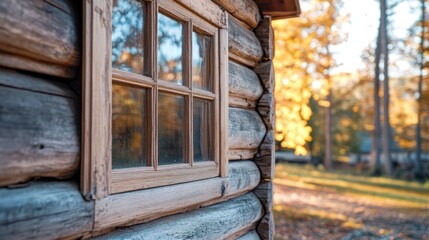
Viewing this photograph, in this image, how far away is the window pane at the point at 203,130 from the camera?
2.95 m

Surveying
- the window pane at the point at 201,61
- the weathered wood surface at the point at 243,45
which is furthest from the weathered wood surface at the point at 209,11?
Result: the weathered wood surface at the point at 243,45

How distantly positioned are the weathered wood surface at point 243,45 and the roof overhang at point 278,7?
0.36 metres

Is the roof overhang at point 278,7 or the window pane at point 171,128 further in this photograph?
the roof overhang at point 278,7

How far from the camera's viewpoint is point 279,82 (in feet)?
34.7

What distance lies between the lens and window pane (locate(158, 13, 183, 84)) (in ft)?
8.44

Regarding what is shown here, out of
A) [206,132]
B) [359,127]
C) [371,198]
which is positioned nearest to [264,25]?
[206,132]

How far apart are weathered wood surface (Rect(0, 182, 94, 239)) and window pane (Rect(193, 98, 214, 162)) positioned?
1.18 meters

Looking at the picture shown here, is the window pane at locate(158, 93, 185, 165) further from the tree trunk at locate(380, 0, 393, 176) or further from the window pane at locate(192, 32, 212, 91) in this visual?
the tree trunk at locate(380, 0, 393, 176)

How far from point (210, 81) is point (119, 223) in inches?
55.1

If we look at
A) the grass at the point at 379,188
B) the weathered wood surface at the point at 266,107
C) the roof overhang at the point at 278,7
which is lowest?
the grass at the point at 379,188

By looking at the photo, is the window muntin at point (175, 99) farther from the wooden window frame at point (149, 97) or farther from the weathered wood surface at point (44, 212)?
the weathered wood surface at point (44, 212)

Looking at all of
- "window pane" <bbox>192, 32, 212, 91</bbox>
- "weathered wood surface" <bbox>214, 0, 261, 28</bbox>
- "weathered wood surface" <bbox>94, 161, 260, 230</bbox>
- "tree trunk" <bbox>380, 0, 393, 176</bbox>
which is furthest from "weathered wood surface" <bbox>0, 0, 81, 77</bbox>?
"tree trunk" <bbox>380, 0, 393, 176</bbox>

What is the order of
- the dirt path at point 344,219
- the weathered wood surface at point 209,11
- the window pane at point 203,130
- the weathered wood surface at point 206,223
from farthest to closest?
the dirt path at point 344,219 → the window pane at point 203,130 → the weathered wood surface at point 209,11 → the weathered wood surface at point 206,223

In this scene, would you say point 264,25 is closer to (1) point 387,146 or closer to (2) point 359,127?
(1) point 387,146
